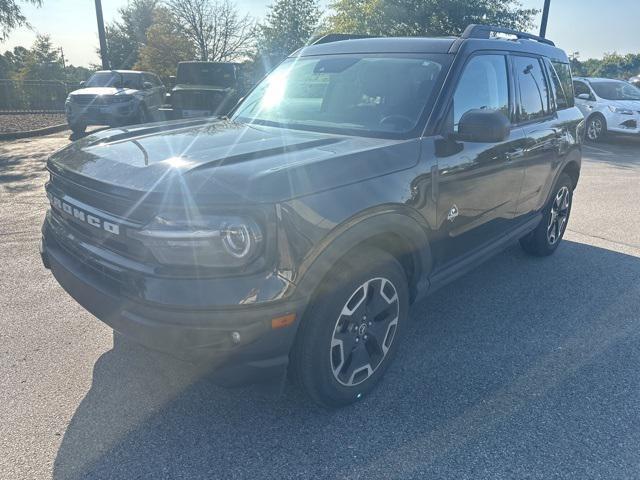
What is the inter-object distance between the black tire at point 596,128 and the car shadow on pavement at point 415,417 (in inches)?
474

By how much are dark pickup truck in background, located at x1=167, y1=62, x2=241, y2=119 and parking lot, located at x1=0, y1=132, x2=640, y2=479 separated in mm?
9087

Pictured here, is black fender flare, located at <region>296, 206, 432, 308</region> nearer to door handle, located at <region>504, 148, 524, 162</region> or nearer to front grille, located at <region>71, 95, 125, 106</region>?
door handle, located at <region>504, 148, 524, 162</region>

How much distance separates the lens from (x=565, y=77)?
4.93 meters

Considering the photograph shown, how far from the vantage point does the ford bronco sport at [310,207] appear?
2100 mm

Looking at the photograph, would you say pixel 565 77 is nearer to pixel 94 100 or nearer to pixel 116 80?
pixel 94 100

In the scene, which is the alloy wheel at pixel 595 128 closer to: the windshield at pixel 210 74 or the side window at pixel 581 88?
the side window at pixel 581 88

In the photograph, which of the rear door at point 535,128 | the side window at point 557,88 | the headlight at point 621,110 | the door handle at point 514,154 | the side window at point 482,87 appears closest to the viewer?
the side window at point 482,87

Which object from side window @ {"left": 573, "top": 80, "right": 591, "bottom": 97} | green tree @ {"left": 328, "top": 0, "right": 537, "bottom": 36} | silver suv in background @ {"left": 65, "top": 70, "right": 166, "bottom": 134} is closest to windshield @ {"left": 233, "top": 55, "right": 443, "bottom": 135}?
silver suv in background @ {"left": 65, "top": 70, "right": 166, "bottom": 134}

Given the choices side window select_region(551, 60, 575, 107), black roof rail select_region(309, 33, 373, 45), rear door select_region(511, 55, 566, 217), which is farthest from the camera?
side window select_region(551, 60, 575, 107)

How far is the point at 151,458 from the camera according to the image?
232 cm

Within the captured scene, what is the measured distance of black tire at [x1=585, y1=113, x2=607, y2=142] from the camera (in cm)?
1381

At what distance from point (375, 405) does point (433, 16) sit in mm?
17944

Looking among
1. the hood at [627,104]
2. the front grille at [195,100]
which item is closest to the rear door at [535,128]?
the front grille at [195,100]

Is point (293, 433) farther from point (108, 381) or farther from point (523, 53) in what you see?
point (523, 53)
